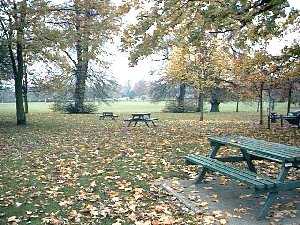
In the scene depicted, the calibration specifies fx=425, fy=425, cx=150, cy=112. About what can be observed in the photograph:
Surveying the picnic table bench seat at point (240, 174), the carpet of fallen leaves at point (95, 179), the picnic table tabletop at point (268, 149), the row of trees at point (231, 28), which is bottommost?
the carpet of fallen leaves at point (95, 179)

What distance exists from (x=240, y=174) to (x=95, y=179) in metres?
3.23

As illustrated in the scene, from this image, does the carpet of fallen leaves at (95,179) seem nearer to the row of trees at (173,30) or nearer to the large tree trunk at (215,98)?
the row of trees at (173,30)

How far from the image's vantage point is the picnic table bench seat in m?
5.57

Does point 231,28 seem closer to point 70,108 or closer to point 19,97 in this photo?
point 19,97

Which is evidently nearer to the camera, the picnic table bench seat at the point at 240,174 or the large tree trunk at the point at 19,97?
the picnic table bench seat at the point at 240,174

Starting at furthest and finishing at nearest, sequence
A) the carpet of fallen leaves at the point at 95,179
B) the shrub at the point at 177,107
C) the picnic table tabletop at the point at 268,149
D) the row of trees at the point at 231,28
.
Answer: the shrub at the point at 177,107 < the row of trees at the point at 231,28 < the carpet of fallen leaves at the point at 95,179 < the picnic table tabletop at the point at 268,149

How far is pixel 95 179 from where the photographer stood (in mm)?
8336

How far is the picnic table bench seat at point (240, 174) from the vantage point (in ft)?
18.3

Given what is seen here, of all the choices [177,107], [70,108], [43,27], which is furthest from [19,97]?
[177,107]

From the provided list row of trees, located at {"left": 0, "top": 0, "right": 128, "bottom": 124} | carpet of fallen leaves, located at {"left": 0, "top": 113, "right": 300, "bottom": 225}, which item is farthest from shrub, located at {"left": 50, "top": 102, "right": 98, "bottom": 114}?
carpet of fallen leaves, located at {"left": 0, "top": 113, "right": 300, "bottom": 225}

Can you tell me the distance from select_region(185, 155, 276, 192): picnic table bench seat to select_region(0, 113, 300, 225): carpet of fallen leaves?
600 millimetres

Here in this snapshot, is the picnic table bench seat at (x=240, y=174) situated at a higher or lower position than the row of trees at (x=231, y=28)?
lower

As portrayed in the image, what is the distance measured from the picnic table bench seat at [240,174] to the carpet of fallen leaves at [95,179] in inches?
23.6

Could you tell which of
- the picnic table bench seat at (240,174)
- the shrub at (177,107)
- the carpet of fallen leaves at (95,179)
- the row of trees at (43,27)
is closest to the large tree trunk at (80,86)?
the shrub at (177,107)
